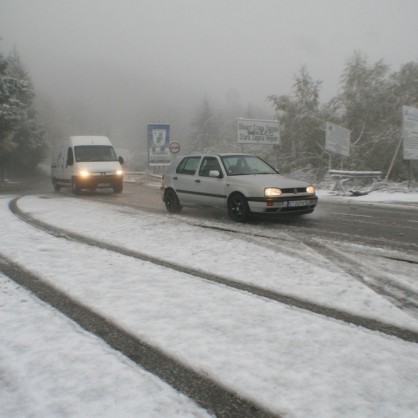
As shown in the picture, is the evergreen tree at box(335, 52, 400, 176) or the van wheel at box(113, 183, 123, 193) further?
the evergreen tree at box(335, 52, 400, 176)

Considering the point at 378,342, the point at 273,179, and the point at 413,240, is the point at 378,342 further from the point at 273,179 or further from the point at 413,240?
the point at 273,179

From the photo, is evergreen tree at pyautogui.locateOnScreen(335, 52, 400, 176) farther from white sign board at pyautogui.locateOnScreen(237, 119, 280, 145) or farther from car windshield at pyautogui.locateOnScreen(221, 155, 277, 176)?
car windshield at pyautogui.locateOnScreen(221, 155, 277, 176)

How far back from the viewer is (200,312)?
364cm

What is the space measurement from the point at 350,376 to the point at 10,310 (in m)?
2.89

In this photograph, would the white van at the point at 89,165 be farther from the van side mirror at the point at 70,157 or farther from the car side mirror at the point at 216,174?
the car side mirror at the point at 216,174

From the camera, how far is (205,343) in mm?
3055

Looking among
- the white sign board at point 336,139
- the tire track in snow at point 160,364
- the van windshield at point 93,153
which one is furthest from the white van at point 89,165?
the tire track in snow at point 160,364

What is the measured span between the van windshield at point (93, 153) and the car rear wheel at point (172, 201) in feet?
24.0

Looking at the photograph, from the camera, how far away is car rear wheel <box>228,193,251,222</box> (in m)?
8.55

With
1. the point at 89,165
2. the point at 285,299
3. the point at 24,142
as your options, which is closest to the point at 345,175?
the point at 89,165

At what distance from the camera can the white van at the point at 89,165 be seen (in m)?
16.3

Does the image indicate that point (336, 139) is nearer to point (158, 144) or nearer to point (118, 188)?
point (118, 188)

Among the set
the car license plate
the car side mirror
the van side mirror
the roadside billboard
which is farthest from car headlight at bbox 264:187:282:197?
the roadside billboard

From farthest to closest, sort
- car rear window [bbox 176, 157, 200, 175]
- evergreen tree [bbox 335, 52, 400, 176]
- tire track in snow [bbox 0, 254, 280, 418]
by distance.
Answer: evergreen tree [bbox 335, 52, 400, 176] < car rear window [bbox 176, 157, 200, 175] < tire track in snow [bbox 0, 254, 280, 418]
